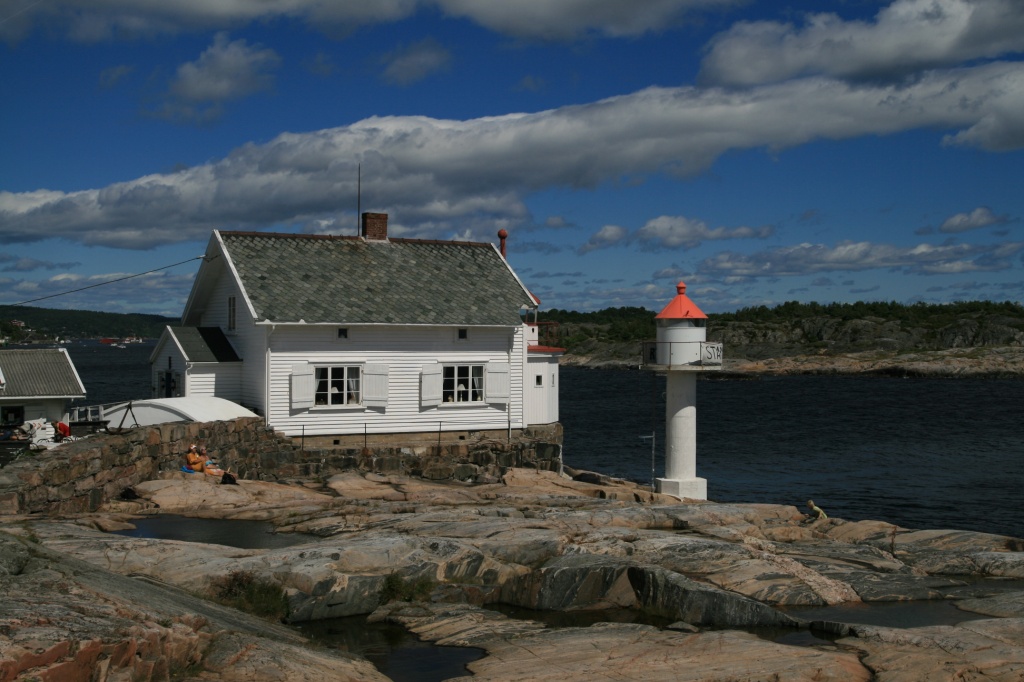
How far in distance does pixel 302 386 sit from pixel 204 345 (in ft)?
11.1

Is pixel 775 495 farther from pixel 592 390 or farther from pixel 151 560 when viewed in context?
pixel 592 390

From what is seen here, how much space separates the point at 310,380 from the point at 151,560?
40.3 ft

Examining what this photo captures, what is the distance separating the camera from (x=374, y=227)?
2803 cm

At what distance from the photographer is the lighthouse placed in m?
23.5

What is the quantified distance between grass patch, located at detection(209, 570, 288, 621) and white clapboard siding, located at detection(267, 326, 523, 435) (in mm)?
12489

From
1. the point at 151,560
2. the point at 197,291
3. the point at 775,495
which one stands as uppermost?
the point at 197,291

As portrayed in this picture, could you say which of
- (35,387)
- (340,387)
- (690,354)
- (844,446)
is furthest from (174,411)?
(844,446)

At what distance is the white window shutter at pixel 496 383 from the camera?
85.9 feet

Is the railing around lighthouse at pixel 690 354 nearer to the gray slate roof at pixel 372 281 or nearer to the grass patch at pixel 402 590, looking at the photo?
the gray slate roof at pixel 372 281

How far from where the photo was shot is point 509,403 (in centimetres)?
2652

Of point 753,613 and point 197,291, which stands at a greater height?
point 197,291

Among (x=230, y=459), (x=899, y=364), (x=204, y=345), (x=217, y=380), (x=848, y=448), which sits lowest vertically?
(x=848, y=448)

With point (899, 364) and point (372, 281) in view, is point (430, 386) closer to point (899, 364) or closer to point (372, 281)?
point (372, 281)

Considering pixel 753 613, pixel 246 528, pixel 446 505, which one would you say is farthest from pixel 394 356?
pixel 753 613
